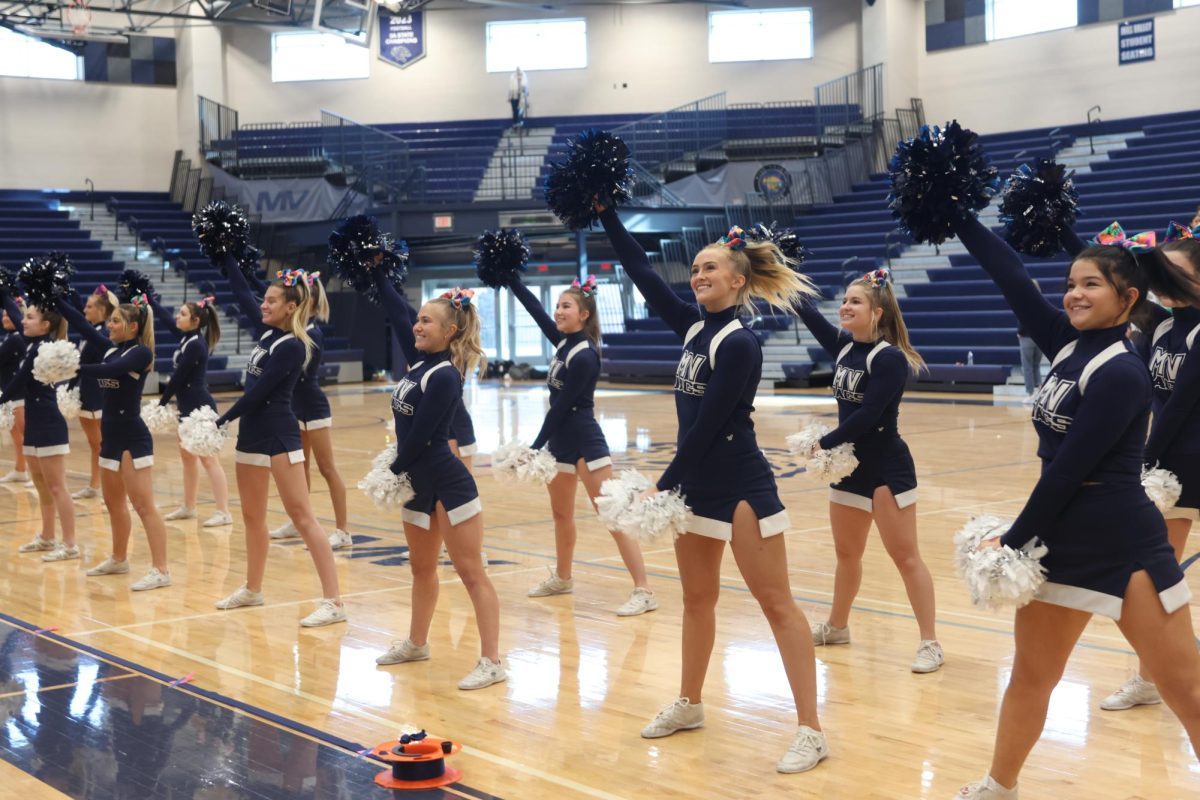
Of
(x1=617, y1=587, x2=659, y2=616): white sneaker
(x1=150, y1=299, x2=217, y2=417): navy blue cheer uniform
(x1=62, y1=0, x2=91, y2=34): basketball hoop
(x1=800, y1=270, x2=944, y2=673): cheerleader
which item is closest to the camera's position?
(x1=800, y1=270, x2=944, y2=673): cheerleader

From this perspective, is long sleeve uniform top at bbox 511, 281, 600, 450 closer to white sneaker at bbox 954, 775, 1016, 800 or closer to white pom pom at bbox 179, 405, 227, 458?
white pom pom at bbox 179, 405, 227, 458

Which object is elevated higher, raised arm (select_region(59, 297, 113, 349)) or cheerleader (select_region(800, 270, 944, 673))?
raised arm (select_region(59, 297, 113, 349))

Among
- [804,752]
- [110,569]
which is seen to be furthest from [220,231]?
[804,752]

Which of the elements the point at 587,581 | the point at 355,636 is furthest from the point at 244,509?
the point at 587,581

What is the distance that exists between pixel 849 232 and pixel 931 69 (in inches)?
171

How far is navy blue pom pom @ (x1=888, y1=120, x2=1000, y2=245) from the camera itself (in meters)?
2.97

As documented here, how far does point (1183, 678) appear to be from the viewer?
8.48 ft

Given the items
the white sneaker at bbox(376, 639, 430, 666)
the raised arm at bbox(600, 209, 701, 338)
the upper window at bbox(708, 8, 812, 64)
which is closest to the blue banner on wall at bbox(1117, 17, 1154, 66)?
the upper window at bbox(708, 8, 812, 64)

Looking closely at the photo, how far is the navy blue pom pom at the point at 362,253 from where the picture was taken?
4.96 metres

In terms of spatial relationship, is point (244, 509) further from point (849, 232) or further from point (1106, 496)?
point (849, 232)

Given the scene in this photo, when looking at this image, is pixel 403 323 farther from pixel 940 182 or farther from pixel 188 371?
pixel 940 182

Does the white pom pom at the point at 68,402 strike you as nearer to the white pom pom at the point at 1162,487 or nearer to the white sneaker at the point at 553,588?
the white sneaker at the point at 553,588

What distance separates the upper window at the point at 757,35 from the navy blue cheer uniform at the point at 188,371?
58.0 feet

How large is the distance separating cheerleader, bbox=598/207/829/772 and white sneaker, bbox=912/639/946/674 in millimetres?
862
